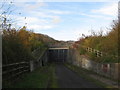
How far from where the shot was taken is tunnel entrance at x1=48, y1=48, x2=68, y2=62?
110525 millimetres

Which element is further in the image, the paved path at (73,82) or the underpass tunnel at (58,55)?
the underpass tunnel at (58,55)

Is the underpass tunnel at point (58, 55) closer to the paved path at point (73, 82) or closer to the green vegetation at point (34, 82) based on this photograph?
the paved path at point (73, 82)

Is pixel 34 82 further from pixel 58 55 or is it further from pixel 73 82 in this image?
pixel 58 55

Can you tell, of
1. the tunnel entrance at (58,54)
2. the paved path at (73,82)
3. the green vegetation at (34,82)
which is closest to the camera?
the green vegetation at (34,82)

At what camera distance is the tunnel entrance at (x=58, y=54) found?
111m

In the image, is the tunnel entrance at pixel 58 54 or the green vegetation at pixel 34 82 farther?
the tunnel entrance at pixel 58 54

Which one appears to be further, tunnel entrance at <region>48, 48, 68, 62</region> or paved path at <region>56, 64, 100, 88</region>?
tunnel entrance at <region>48, 48, 68, 62</region>

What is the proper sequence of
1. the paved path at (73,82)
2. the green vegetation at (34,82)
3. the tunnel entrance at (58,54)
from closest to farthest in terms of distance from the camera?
the green vegetation at (34,82), the paved path at (73,82), the tunnel entrance at (58,54)

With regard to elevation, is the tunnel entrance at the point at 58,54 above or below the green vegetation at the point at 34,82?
below

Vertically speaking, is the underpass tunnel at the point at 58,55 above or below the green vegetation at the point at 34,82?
below

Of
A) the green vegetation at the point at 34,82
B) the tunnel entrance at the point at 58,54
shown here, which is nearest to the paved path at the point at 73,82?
the green vegetation at the point at 34,82

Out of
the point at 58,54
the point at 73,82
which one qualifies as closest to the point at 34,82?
the point at 73,82

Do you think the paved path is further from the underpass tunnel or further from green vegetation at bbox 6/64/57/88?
the underpass tunnel

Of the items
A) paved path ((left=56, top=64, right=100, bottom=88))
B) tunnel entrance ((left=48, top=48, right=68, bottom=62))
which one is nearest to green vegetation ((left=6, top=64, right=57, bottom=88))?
paved path ((left=56, top=64, right=100, bottom=88))
